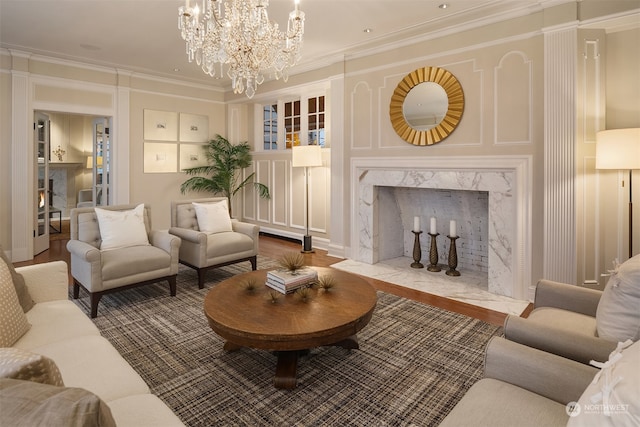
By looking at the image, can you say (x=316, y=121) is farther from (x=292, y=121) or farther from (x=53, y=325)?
(x=53, y=325)

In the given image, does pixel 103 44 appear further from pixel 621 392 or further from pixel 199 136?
pixel 621 392

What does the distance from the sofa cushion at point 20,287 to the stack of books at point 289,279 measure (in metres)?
1.36

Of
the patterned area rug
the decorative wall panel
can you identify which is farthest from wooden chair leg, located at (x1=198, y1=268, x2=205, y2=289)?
the decorative wall panel

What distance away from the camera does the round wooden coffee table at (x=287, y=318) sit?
1896mm

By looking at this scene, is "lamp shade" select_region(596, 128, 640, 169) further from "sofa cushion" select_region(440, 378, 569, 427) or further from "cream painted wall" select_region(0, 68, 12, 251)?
"cream painted wall" select_region(0, 68, 12, 251)

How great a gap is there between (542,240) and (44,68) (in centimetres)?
655

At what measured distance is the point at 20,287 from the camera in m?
1.93

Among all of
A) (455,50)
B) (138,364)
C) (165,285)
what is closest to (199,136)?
(165,285)

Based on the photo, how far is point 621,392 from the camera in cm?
77

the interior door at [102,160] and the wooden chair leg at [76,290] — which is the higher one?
the interior door at [102,160]

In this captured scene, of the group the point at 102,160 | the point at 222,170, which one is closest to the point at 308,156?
the point at 222,170

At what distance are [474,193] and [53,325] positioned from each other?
13.2ft

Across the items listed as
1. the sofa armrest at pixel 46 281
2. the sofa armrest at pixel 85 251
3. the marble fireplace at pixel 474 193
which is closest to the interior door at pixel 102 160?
the sofa armrest at pixel 85 251

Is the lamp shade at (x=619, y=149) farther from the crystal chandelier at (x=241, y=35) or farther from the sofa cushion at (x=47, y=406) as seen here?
A: the sofa cushion at (x=47, y=406)
